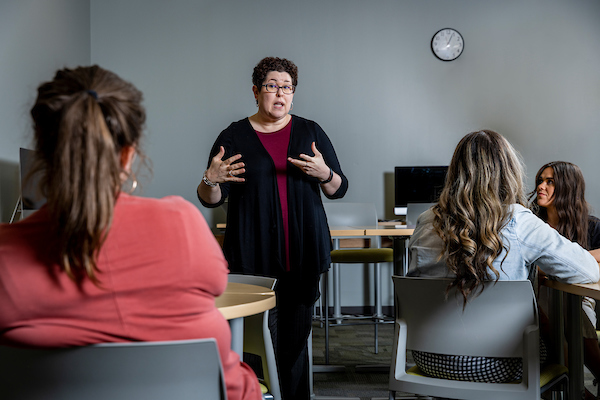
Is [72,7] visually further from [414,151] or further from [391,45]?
[414,151]

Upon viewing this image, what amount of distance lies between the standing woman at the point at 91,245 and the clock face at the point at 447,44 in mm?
4945

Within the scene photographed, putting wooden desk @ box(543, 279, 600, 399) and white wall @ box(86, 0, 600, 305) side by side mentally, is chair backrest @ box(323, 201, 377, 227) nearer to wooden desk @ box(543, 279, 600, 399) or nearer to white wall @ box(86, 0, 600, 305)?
white wall @ box(86, 0, 600, 305)

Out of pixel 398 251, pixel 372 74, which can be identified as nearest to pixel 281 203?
pixel 398 251

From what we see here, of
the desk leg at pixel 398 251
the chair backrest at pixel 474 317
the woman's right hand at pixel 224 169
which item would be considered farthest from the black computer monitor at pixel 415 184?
the chair backrest at pixel 474 317

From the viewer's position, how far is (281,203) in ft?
6.46

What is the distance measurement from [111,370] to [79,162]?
31 centimetres

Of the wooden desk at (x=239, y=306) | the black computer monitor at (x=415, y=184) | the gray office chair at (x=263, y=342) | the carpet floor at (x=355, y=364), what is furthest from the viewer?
the black computer monitor at (x=415, y=184)

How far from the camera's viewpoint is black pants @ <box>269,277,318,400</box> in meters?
2.01

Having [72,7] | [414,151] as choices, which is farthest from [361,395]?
[72,7]

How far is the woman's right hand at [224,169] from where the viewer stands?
1.86 metres

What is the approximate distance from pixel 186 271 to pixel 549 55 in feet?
17.9

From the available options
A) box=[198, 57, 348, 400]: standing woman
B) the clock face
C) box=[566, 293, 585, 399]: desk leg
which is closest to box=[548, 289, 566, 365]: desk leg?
box=[566, 293, 585, 399]: desk leg

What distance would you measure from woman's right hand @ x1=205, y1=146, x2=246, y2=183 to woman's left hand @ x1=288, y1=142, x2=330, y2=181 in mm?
182

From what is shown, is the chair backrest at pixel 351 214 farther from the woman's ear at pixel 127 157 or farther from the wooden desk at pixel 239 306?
the woman's ear at pixel 127 157
